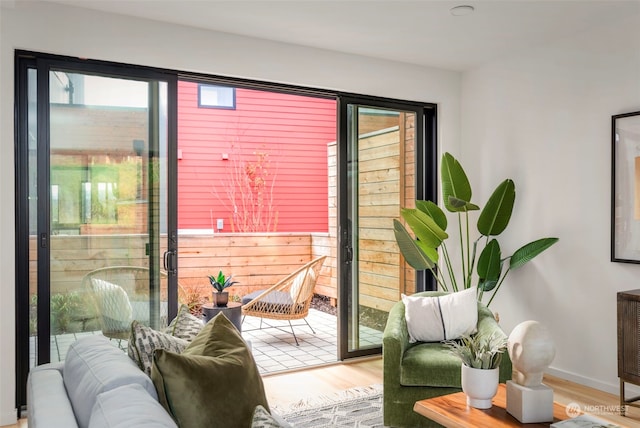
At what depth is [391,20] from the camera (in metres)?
3.72

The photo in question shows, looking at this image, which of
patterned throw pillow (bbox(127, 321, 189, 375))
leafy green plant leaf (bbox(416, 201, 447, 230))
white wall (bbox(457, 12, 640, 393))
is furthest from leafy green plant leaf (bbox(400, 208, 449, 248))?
patterned throw pillow (bbox(127, 321, 189, 375))

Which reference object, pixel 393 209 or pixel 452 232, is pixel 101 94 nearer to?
pixel 393 209

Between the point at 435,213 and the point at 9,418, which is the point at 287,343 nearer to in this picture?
the point at 435,213

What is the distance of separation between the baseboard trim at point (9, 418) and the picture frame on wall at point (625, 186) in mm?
4015

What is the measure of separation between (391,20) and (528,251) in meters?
2.02

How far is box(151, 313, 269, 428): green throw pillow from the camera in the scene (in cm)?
151

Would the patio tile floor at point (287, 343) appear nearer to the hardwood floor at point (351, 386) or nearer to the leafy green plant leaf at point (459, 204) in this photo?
the hardwood floor at point (351, 386)

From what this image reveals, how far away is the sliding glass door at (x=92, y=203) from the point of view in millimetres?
3371

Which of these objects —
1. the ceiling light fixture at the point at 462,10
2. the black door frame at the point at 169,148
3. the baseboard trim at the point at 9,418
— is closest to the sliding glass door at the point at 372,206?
the black door frame at the point at 169,148

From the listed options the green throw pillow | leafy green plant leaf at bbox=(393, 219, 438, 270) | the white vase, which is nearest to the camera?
the green throw pillow

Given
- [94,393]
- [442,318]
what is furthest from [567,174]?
[94,393]

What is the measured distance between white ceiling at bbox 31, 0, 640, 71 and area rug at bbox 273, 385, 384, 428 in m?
2.58

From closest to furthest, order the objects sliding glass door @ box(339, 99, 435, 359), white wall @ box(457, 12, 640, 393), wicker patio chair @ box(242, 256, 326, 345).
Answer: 1. white wall @ box(457, 12, 640, 393)
2. sliding glass door @ box(339, 99, 435, 359)
3. wicker patio chair @ box(242, 256, 326, 345)

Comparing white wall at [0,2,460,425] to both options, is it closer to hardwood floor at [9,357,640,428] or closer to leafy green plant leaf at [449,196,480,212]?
leafy green plant leaf at [449,196,480,212]
